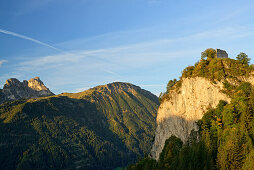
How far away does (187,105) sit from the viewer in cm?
7556

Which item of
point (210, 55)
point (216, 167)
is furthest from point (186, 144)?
point (210, 55)

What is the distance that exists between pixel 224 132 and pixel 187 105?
59.4 feet

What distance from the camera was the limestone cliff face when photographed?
68.9 m

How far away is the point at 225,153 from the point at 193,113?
63.4ft

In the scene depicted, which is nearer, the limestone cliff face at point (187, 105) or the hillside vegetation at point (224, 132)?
the hillside vegetation at point (224, 132)

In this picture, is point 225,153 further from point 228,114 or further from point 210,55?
point 210,55

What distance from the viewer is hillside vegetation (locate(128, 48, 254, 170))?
179 feet

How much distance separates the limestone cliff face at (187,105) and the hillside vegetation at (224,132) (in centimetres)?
207

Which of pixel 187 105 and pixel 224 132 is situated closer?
pixel 224 132

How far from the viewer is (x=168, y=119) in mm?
86438

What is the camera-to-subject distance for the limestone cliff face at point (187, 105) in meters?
68.9

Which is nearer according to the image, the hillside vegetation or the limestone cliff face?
the hillside vegetation

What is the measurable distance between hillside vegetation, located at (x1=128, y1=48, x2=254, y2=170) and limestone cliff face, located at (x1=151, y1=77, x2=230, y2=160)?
2.07 m

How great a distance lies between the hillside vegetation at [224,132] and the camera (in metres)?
54.5
